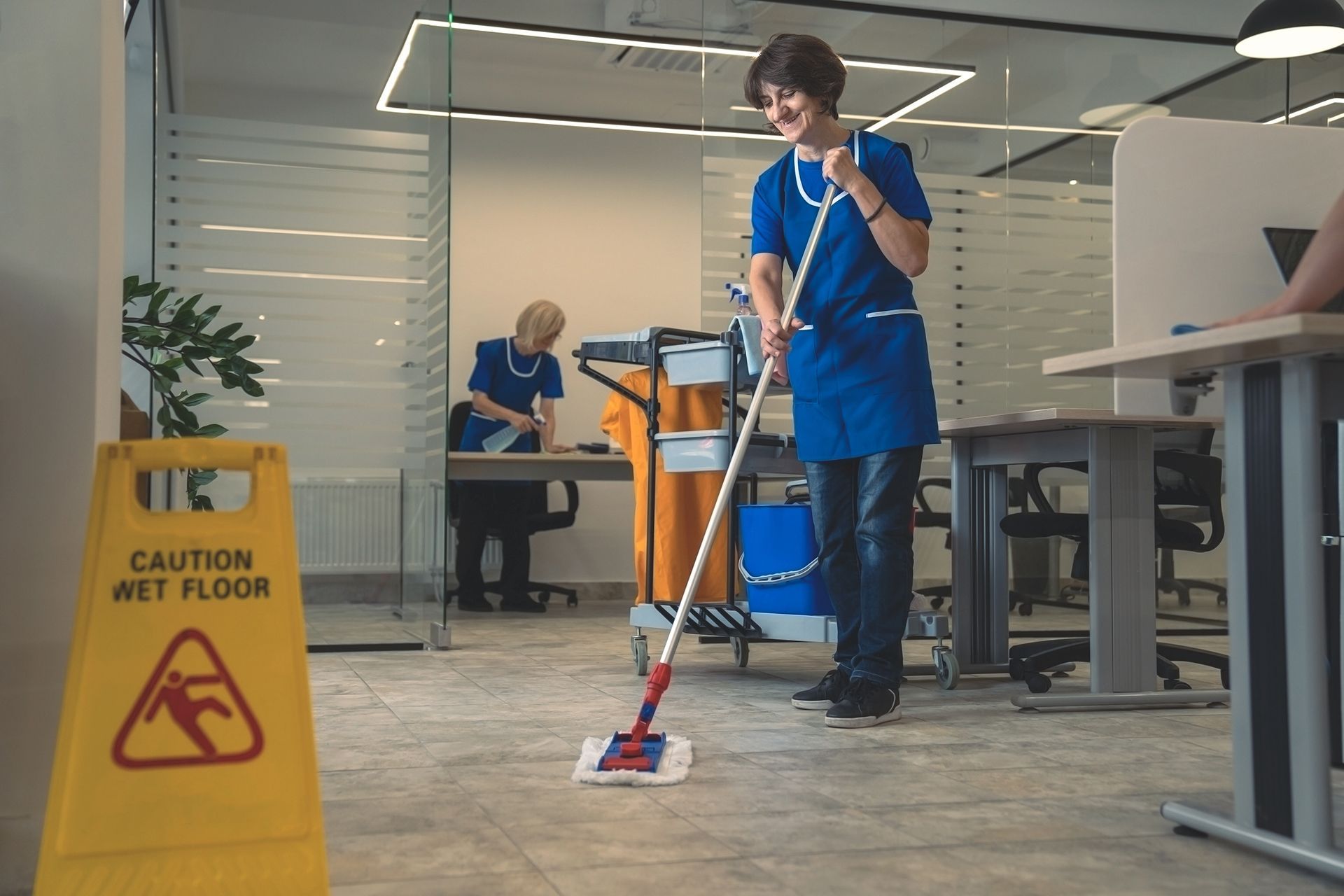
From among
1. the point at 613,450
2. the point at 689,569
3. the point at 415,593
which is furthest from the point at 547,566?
the point at 689,569

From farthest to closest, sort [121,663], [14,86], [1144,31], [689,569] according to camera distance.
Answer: [1144,31]
[689,569]
[14,86]
[121,663]

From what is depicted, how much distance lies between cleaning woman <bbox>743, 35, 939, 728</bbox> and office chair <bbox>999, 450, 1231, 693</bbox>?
2.12ft

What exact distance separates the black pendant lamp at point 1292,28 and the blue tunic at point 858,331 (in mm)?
2760

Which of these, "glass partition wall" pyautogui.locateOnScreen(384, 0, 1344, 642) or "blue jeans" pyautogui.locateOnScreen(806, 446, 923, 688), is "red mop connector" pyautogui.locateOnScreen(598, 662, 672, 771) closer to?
"blue jeans" pyautogui.locateOnScreen(806, 446, 923, 688)

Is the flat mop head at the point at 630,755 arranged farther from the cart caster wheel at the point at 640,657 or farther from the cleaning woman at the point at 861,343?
the cart caster wheel at the point at 640,657

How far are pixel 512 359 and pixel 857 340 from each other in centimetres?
362

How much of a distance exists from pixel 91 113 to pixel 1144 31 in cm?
539

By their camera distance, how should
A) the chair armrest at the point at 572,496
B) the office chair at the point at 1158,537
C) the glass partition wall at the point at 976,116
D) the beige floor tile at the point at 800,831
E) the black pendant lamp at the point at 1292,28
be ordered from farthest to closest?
the chair armrest at the point at 572,496
the glass partition wall at the point at 976,116
the black pendant lamp at the point at 1292,28
the office chair at the point at 1158,537
the beige floor tile at the point at 800,831

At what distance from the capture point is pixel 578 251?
721 centimetres

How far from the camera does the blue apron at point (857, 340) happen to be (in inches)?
106

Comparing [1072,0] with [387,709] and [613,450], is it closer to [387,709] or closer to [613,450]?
[613,450]

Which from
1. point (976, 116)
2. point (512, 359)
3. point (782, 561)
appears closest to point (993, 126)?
point (976, 116)

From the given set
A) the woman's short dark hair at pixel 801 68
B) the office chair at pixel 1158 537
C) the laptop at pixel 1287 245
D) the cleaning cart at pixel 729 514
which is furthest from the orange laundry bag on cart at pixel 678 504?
the laptop at pixel 1287 245

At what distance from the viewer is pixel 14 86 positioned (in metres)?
1.62
